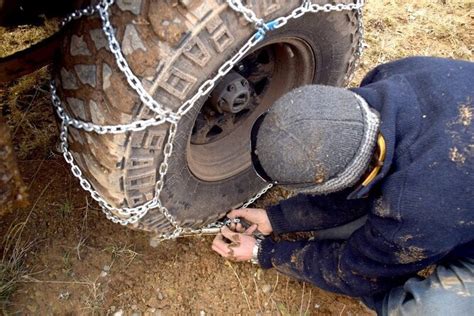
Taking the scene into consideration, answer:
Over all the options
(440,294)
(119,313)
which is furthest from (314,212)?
(119,313)

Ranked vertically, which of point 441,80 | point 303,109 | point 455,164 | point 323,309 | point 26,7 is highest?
point 26,7

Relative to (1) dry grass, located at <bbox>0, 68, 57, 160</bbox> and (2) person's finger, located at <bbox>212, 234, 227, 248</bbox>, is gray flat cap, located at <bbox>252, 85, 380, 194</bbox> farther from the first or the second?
(1) dry grass, located at <bbox>0, 68, 57, 160</bbox>

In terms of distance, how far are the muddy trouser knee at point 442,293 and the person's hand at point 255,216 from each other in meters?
0.61

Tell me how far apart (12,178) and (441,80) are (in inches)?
54.3

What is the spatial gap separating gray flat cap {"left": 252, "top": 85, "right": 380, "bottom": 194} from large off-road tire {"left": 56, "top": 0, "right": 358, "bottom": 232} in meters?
0.29

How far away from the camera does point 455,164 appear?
5.62ft

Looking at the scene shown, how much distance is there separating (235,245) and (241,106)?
640mm

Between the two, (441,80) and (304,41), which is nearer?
(441,80)

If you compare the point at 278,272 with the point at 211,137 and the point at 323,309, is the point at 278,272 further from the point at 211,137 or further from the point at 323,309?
the point at 211,137

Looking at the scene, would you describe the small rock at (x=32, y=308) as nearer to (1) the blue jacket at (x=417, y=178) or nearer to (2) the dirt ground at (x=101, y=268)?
(2) the dirt ground at (x=101, y=268)

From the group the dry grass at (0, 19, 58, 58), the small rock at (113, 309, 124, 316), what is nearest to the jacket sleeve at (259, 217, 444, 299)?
the small rock at (113, 309, 124, 316)

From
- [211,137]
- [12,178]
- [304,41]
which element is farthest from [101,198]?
[304,41]

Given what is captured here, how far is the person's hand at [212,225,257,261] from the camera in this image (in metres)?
2.49

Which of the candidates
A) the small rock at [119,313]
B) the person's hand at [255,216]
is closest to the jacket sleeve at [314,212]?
the person's hand at [255,216]
